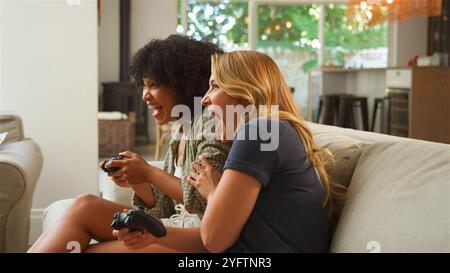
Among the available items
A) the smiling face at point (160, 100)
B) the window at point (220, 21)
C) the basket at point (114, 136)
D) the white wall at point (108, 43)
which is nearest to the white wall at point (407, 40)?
the window at point (220, 21)

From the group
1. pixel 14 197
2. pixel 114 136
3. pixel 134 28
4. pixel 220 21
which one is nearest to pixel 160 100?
pixel 14 197

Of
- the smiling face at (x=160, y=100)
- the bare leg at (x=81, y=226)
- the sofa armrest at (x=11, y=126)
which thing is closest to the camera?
the bare leg at (x=81, y=226)

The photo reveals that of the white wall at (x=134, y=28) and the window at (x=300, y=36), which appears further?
the window at (x=300, y=36)

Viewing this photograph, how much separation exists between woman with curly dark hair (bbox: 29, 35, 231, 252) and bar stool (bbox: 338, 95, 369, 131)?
6295mm

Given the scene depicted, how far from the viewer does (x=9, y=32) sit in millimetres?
3512

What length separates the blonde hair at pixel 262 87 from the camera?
1383 millimetres

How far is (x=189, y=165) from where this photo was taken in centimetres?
174

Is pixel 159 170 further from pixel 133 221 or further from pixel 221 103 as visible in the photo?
pixel 133 221

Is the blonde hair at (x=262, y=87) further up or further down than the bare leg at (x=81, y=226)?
further up

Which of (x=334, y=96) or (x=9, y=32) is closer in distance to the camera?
(x=9, y=32)

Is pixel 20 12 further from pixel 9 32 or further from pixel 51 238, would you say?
pixel 51 238

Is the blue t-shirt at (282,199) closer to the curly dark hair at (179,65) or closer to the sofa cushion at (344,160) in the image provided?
the sofa cushion at (344,160)
